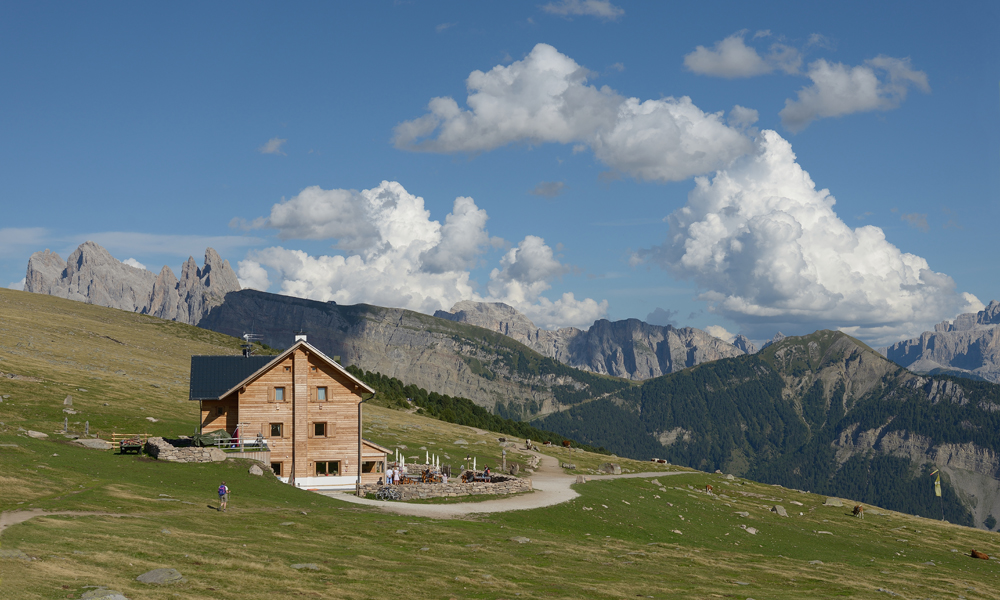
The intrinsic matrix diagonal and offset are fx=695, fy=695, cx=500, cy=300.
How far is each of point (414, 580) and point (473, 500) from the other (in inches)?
1262

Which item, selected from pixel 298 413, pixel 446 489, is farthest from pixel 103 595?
pixel 298 413

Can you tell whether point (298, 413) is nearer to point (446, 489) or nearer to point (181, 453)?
point (181, 453)

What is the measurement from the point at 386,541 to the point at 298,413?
31.1m

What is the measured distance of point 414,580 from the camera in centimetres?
3244

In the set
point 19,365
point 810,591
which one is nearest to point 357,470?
point 810,591

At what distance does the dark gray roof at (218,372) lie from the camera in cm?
6962

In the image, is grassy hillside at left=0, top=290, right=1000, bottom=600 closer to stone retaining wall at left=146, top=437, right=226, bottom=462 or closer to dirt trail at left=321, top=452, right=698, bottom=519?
stone retaining wall at left=146, top=437, right=226, bottom=462

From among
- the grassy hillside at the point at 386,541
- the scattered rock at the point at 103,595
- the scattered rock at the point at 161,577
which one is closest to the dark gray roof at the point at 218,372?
the grassy hillside at the point at 386,541

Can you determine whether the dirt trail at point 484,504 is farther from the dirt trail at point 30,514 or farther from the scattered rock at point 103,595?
the scattered rock at point 103,595

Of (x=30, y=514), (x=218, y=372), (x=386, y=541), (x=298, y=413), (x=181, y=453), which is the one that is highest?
(x=218, y=372)

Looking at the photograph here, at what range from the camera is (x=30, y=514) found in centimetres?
3556

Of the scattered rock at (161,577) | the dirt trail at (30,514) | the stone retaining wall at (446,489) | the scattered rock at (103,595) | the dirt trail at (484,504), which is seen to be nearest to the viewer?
the scattered rock at (103,595)

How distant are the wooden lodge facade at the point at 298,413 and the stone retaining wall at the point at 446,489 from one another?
4.72 m

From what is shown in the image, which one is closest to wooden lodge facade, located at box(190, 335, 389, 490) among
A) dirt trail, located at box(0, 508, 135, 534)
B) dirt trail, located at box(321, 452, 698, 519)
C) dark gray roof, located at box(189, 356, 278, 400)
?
dark gray roof, located at box(189, 356, 278, 400)
